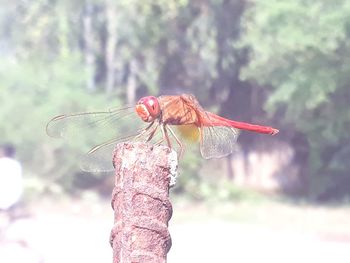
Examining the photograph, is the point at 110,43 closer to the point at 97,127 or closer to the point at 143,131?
the point at 97,127

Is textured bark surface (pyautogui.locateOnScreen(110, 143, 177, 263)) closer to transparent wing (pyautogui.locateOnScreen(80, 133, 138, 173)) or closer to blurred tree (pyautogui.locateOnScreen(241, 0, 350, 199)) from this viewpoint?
transparent wing (pyautogui.locateOnScreen(80, 133, 138, 173))

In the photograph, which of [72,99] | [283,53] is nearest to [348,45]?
[283,53]

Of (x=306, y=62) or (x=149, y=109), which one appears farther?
(x=306, y=62)

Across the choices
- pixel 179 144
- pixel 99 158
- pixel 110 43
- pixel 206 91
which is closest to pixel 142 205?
pixel 179 144

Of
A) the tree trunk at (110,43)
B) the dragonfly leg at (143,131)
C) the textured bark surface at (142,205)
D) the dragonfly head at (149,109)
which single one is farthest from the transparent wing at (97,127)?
the tree trunk at (110,43)

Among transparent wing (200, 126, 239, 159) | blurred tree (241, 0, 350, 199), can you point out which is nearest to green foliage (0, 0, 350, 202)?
blurred tree (241, 0, 350, 199)

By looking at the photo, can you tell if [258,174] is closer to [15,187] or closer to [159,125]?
[15,187]
